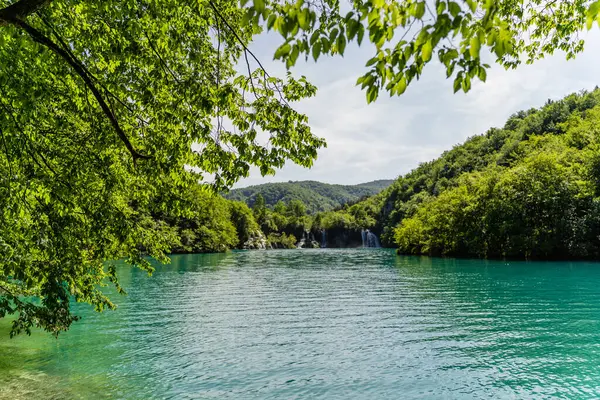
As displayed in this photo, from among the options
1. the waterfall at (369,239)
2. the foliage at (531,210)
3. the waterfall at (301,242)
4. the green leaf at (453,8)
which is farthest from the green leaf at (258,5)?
the waterfall at (301,242)

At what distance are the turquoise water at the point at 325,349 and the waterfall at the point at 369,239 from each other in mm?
139705

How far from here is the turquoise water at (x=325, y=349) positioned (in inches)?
Answer: 440

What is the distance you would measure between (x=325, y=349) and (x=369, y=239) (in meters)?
156

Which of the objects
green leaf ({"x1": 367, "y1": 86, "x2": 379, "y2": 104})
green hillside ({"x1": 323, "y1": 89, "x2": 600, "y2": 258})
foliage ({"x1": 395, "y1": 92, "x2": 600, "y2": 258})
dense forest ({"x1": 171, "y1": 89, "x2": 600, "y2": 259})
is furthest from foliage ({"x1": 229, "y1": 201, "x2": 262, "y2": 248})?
green leaf ({"x1": 367, "y1": 86, "x2": 379, "y2": 104})

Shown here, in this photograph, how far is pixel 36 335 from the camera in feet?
57.4

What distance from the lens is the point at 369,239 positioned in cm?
16800

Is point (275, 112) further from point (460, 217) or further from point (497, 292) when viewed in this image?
point (460, 217)

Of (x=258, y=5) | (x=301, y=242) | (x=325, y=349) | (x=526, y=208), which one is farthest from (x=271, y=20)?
(x=301, y=242)

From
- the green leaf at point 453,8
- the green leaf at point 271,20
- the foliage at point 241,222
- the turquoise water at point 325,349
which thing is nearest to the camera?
the green leaf at point 453,8

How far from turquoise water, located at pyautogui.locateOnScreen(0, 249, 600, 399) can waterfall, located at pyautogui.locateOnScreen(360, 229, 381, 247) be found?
139705 millimetres

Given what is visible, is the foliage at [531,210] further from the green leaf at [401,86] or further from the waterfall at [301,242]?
the waterfall at [301,242]

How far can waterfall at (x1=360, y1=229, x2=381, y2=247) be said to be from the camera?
16562 cm

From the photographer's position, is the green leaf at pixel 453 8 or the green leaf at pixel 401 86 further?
the green leaf at pixel 401 86

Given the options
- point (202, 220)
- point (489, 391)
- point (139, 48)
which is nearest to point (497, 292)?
point (489, 391)
